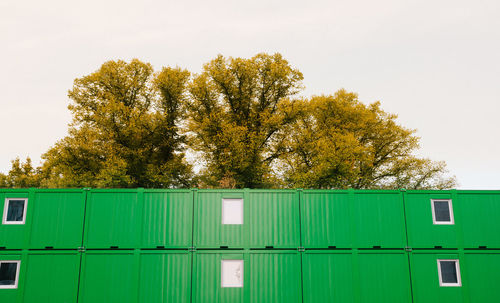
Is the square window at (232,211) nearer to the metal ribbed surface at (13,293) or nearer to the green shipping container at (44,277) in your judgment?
the green shipping container at (44,277)

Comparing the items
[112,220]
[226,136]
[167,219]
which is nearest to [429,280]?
[167,219]

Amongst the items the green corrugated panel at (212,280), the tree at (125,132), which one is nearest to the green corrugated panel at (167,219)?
the green corrugated panel at (212,280)

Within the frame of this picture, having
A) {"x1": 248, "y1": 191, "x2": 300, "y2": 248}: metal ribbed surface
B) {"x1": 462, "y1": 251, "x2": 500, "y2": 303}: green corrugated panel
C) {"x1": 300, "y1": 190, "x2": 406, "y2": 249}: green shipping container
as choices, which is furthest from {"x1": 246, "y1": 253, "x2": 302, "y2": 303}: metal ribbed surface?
{"x1": 462, "y1": 251, "x2": 500, "y2": 303}: green corrugated panel

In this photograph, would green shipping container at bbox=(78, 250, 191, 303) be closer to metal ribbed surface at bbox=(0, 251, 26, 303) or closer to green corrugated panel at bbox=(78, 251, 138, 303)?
green corrugated panel at bbox=(78, 251, 138, 303)

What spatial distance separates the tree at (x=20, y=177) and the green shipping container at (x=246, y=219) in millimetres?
44076

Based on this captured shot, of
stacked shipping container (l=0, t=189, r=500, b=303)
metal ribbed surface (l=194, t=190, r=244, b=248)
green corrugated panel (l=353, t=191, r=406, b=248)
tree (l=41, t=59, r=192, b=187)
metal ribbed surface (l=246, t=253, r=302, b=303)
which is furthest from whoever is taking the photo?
tree (l=41, t=59, r=192, b=187)

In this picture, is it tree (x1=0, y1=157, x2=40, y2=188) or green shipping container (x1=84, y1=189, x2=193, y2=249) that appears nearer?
green shipping container (x1=84, y1=189, x2=193, y2=249)

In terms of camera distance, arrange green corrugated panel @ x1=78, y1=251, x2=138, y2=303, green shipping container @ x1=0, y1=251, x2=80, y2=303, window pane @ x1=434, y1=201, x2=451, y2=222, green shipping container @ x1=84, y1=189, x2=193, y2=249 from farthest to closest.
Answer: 1. window pane @ x1=434, y1=201, x2=451, y2=222
2. green shipping container @ x1=84, y1=189, x2=193, y2=249
3. green corrugated panel @ x1=78, y1=251, x2=138, y2=303
4. green shipping container @ x1=0, y1=251, x2=80, y2=303

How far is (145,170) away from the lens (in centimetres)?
3316

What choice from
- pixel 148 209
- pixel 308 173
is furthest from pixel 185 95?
pixel 148 209

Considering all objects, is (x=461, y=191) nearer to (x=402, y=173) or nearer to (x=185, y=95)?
(x=402, y=173)

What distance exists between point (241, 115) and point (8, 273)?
24.1m

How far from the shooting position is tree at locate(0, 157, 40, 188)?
49.8 m

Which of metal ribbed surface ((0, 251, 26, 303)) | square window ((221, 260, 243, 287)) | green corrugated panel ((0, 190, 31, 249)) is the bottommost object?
metal ribbed surface ((0, 251, 26, 303))
